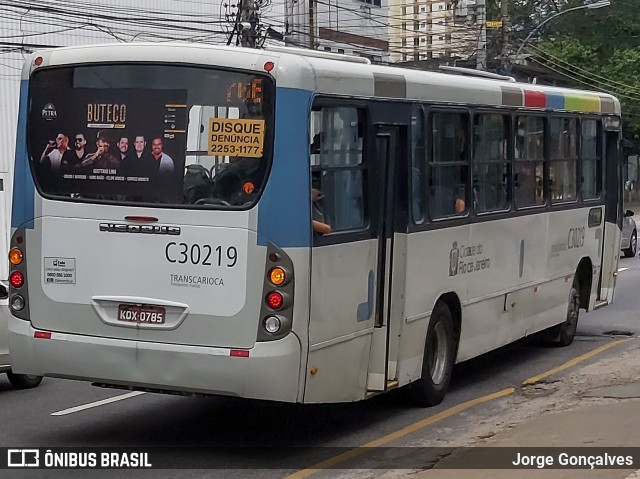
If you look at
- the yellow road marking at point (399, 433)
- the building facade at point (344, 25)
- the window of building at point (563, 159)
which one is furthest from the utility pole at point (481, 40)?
the yellow road marking at point (399, 433)

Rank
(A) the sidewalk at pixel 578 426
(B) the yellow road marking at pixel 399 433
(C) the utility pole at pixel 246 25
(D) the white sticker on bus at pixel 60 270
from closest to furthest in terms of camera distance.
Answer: (A) the sidewalk at pixel 578 426, (B) the yellow road marking at pixel 399 433, (D) the white sticker on bus at pixel 60 270, (C) the utility pole at pixel 246 25

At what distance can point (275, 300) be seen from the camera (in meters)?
8.06

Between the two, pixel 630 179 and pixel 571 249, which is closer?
pixel 571 249

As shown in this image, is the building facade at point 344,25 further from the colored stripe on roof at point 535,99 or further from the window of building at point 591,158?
the colored stripe on roof at point 535,99

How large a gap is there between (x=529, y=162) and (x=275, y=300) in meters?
5.44

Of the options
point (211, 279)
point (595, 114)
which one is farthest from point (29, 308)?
point (595, 114)

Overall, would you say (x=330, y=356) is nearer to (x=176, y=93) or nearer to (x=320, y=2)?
(x=176, y=93)

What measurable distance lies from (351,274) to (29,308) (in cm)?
246

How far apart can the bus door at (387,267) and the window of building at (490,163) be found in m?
1.77

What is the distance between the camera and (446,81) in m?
10.6

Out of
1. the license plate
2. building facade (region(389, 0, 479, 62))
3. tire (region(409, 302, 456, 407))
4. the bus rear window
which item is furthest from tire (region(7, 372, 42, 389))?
building facade (region(389, 0, 479, 62))

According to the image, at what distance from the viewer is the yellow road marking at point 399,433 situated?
8.40 m

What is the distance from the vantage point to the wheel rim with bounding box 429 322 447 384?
1073 cm

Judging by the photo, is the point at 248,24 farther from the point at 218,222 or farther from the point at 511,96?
the point at 218,222
